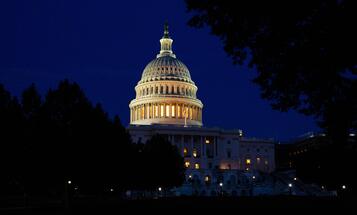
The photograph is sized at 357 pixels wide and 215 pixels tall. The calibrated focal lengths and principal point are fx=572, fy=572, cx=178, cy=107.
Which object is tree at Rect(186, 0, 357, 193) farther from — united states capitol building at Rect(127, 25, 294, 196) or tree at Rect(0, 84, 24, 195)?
united states capitol building at Rect(127, 25, 294, 196)

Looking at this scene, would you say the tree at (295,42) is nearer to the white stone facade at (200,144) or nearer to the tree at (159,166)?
the tree at (159,166)

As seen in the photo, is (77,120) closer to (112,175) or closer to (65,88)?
(65,88)

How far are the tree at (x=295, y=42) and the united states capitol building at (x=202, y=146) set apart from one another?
385 feet

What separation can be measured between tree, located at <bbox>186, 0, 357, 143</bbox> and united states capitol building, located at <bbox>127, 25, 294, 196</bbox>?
117 metres

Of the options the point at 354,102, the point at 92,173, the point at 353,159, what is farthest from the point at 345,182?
the point at 354,102

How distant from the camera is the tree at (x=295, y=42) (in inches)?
647

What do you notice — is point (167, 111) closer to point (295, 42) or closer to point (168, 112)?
point (168, 112)

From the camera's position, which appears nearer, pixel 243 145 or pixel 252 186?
pixel 252 186

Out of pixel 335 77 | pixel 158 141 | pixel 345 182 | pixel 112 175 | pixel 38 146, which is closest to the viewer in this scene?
pixel 335 77

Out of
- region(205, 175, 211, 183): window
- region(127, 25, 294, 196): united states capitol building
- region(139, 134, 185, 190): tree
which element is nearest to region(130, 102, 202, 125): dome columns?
region(127, 25, 294, 196): united states capitol building

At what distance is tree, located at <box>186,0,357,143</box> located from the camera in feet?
53.9

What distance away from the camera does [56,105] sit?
53594mm

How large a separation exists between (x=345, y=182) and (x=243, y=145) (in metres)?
106

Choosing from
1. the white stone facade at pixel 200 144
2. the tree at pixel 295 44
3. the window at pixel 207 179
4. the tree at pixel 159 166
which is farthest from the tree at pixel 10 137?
the window at pixel 207 179
